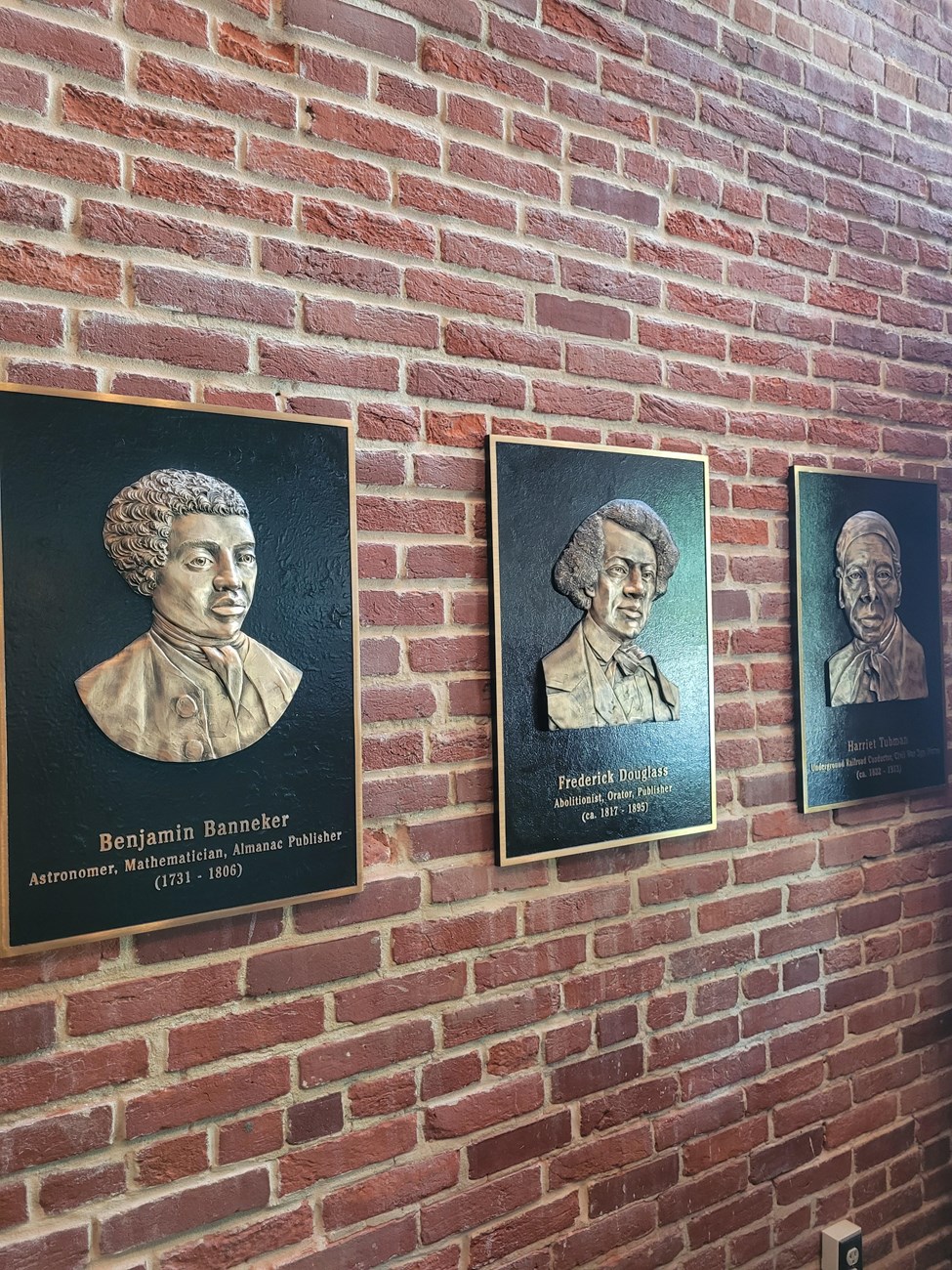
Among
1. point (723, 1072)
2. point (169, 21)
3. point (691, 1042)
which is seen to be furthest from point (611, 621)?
point (169, 21)

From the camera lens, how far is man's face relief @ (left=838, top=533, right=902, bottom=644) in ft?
7.29

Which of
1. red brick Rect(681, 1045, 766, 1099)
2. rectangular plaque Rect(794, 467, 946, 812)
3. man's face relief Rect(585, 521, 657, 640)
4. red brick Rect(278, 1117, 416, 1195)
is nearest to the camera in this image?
red brick Rect(278, 1117, 416, 1195)

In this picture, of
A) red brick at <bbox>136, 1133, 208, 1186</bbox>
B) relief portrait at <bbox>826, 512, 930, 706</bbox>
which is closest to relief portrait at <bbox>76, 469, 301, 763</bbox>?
red brick at <bbox>136, 1133, 208, 1186</bbox>

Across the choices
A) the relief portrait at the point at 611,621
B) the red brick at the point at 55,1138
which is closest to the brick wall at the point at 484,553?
the red brick at the point at 55,1138

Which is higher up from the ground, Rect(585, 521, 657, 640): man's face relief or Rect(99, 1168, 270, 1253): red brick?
Rect(585, 521, 657, 640): man's face relief

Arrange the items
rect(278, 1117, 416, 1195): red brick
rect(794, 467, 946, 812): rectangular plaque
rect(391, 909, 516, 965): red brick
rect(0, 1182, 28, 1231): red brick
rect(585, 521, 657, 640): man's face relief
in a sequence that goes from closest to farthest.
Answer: rect(0, 1182, 28, 1231): red brick, rect(278, 1117, 416, 1195): red brick, rect(391, 909, 516, 965): red brick, rect(585, 521, 657, 640): man's face relief, rect(794, 467, 946, 812): rectangular plaque

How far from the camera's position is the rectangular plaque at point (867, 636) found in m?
2.15

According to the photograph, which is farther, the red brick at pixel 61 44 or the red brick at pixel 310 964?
the red brick at pixel 310 964

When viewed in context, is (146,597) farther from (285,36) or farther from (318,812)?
(285,36)

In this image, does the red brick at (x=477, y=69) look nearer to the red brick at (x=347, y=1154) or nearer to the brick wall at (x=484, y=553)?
the brick wall at (x=484, y=553)

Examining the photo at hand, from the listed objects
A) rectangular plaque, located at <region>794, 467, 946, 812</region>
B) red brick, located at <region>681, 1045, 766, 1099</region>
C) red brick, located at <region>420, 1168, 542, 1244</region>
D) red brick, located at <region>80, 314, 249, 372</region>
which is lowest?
red brick, located at <region>420, 1168, 542, 1244</region>

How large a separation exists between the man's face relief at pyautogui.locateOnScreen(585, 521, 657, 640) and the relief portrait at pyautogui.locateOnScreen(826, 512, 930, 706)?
1.90ft

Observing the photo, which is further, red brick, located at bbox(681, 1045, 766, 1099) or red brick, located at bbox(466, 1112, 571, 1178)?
red brick, located at bbox(681, 1045, 766, 1099)

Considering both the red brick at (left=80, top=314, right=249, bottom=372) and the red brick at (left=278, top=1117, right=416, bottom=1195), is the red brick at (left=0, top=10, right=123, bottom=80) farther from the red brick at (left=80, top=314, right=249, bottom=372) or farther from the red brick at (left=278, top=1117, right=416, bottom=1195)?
the red brick at (left=278, top=1117, right=416, bottom=1195)
